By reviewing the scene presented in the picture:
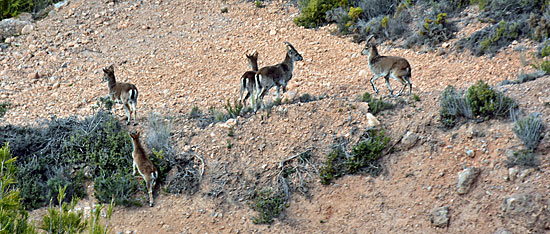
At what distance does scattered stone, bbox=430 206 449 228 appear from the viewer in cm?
808

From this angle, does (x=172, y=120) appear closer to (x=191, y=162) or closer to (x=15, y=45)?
(x=191, y=162)

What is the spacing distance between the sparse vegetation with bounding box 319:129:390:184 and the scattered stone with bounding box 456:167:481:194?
4.28 feet

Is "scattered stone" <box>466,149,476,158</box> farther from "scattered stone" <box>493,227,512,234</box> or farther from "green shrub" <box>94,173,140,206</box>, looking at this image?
"green shrub" <box>94,173,140,206</box>

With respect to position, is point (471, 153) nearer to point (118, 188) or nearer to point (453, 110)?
point (453, 110)

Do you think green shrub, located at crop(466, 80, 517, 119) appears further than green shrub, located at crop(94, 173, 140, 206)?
No

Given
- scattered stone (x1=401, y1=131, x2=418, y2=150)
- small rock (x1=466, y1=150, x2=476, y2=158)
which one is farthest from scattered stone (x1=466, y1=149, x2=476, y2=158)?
scattered stone (x1=401, y1=131, x2=418, y2=150)

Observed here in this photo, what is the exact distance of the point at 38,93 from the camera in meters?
14.8

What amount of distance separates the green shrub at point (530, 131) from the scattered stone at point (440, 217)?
1.55 metres

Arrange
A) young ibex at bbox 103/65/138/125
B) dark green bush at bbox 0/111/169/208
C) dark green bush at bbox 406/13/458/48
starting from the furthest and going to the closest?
1. dark green bush at bbox 406/13/458/48
2. young ibex at bbox 103/65/138/125
3. dark green bush at bbox 0/111/169/208

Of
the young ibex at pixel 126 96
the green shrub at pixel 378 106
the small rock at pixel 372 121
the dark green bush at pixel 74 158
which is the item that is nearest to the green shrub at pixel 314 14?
the young ibex at pixel 126 96

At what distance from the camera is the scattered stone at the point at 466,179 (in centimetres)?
834

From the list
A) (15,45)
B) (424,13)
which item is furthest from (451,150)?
(15,45)

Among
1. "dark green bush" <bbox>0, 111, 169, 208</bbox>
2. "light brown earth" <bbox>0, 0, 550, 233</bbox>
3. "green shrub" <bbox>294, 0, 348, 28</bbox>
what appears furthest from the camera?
"green shrub" <bbox>294, 0, 348, 28</bbox>

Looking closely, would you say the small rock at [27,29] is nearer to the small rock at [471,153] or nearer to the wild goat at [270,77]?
the wild goat at [270,77]
